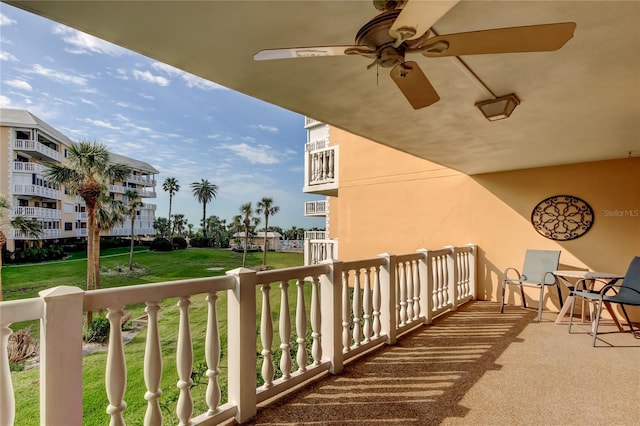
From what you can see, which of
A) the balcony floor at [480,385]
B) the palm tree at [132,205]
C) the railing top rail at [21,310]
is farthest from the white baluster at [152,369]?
the palm tree at [132,205]

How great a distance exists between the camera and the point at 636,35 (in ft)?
5.36

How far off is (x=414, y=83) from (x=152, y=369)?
1974 millimetres

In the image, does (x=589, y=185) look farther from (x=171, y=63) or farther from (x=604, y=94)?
(x=171, y=63)

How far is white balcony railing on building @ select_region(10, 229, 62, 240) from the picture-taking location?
22.4ft

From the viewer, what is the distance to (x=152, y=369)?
1.62m

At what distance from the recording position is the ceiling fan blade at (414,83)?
5.08 feet

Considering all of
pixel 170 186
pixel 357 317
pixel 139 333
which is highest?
pixel 170 186

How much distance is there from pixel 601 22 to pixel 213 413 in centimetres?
285

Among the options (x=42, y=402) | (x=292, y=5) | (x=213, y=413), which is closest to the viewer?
(x=42, y=402)

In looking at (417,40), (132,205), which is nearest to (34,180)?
(132,205)

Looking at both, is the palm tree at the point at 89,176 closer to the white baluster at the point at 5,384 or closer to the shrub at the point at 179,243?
the shrub at the point at 179,243

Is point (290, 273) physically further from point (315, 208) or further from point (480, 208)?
point (315, 208)

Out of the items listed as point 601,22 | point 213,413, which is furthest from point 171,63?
point 601,22

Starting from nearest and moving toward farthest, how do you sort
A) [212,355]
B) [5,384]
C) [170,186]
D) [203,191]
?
[5,384], [212,355], [170,186], [203,191]
